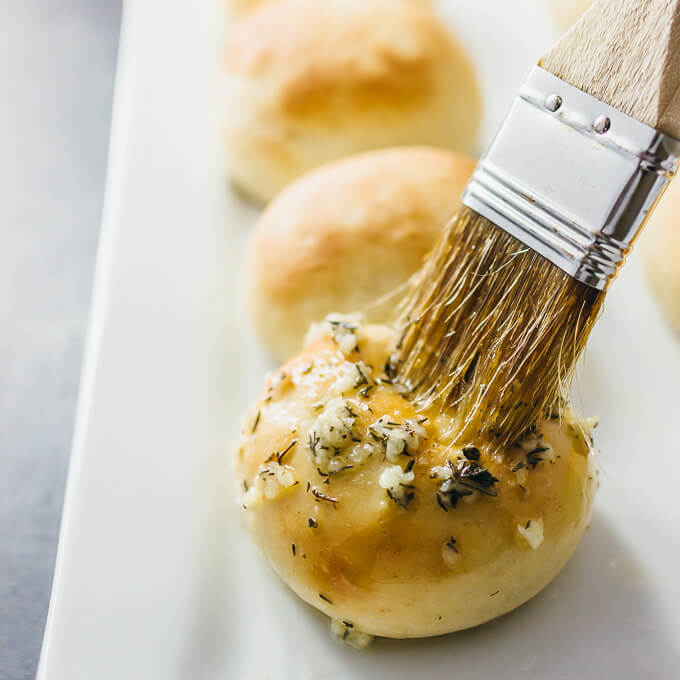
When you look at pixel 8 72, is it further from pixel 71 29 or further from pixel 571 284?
pixel 571 284

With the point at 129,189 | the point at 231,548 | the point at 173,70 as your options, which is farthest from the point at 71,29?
the point at 231,548

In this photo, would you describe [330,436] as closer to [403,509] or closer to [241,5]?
[403,509]

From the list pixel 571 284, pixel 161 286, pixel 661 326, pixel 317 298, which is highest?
pixel 571 284

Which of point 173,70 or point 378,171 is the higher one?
point 378,171

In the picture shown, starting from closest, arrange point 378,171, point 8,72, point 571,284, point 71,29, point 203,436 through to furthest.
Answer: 1. point 571,284
2. point 203,436
3. point 378,171
4. point 8,72
5. point 71,29

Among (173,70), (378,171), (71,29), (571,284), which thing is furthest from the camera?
(71,29)

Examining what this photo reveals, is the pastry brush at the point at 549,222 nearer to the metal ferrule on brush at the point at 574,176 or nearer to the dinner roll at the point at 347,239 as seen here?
the metal ferrule on brush at the point at 574,176

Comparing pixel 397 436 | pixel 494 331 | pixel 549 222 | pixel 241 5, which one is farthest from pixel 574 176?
pixel 241 5
